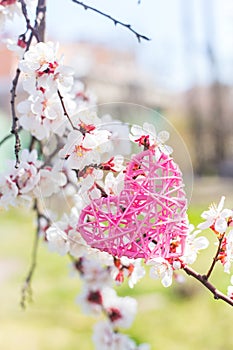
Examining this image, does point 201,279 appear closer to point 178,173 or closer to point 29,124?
point 178,173

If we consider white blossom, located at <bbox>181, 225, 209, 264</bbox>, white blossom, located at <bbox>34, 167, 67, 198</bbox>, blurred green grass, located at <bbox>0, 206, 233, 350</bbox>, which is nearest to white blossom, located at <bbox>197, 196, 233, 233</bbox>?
white blossom, located at <bbox>181, 225, 209, 264</bbox>

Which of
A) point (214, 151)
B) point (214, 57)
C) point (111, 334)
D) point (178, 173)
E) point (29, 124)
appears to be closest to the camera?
point (178, 173)

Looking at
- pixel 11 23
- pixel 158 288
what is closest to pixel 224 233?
pixel 11 23

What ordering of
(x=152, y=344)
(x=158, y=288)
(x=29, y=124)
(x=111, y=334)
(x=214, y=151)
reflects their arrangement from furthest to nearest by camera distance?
(x=214, y=151), (x=158, y=288), (x=152, y=344), (x=111, y=334), (x=29, y=124)

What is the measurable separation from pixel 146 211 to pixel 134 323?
2.02 m

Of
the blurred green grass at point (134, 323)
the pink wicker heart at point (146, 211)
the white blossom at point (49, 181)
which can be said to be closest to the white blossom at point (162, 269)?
the pink wicker heart at point (146, 211)

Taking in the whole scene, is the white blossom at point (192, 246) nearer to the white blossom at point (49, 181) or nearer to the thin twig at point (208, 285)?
the thin twig at point (208, 285)

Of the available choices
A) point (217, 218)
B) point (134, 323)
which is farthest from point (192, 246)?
point (134, 323)

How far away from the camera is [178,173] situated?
60 cm

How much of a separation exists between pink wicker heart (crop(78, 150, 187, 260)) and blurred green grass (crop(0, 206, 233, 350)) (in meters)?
1.65

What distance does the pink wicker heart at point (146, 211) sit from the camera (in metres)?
0.59

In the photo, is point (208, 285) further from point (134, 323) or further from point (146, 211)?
point (134, 323)

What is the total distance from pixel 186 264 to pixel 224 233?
5 cm

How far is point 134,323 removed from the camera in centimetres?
254
